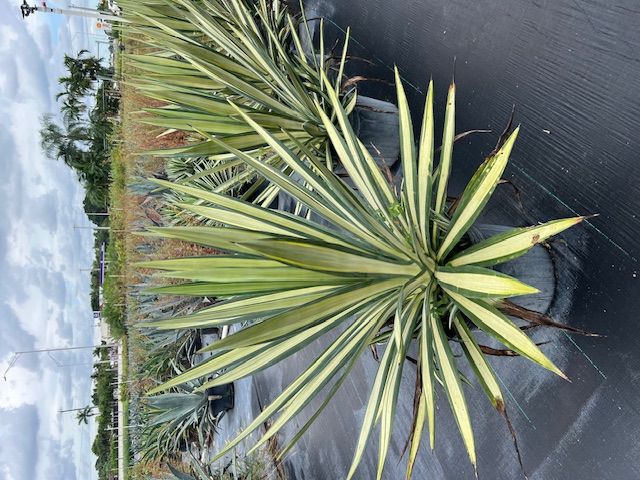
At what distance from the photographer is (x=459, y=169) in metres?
1.71

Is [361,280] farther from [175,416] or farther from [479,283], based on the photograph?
[175,416]

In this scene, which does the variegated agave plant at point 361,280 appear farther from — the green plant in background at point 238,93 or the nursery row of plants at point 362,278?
the green plant in background at point 238,93

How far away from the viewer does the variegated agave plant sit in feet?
Answer: 3.47

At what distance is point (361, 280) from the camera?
3.90ft

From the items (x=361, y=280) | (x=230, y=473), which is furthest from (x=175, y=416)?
(x=361, y=280)

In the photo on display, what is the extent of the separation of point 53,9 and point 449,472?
25.9 ft

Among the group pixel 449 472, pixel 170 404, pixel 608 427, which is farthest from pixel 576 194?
pixel 170 404

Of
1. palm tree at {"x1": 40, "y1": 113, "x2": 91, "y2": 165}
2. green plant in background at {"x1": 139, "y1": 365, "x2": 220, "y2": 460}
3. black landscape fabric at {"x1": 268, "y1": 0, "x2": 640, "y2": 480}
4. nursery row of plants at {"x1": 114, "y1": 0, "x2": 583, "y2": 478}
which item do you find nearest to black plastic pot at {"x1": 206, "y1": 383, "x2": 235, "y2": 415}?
green plant in background at {"x1": 139, "y1": 365, "x2": 220, "y2": 460}

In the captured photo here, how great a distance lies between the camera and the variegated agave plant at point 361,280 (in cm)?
106

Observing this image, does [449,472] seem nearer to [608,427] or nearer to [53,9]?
[608,427]

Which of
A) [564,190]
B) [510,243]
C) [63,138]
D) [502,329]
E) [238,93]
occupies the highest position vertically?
[63,138]

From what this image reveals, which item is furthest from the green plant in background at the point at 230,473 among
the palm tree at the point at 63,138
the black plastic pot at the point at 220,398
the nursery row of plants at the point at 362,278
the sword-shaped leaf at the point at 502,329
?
the palm tree at the point at 63,138

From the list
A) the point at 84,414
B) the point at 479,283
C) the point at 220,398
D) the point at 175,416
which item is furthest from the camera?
the point at 84,414

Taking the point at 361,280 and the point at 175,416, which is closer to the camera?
the point at 361,280
